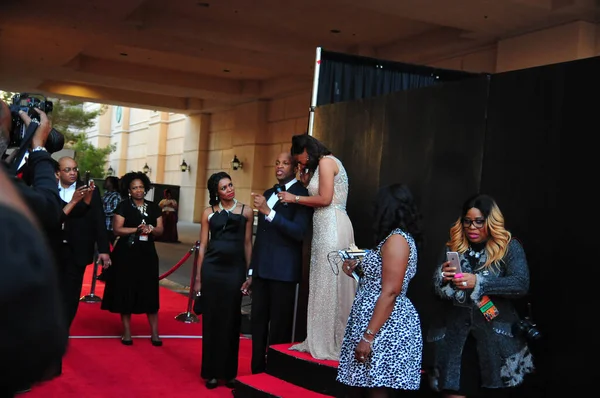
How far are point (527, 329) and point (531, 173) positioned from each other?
0.97m

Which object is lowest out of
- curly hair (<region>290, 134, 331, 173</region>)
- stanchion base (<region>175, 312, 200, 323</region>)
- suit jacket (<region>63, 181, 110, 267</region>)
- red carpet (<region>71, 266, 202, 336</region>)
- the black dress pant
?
red carpet (<region>71, 266, 202, 336</region>)

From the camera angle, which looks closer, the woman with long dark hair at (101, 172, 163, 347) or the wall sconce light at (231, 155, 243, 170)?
the woman with long dark hair at (101, 172, 163, 347)

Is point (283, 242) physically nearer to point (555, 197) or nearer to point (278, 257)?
point (278, 257)

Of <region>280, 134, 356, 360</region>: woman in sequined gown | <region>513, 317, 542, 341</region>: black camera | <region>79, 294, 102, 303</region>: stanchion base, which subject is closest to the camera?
<region>513, 317, 542, 341</region>: black camera

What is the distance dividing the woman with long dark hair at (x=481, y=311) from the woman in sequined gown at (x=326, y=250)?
1020 mm

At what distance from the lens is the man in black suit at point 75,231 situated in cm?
520

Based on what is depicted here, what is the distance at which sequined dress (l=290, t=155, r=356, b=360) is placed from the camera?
4.90m

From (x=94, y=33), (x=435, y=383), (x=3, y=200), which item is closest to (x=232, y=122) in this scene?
(x=94, y=33)

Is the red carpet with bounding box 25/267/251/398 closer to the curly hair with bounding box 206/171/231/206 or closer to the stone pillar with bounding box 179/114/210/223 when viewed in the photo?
the curly hair with bounding box 206/171/231/206

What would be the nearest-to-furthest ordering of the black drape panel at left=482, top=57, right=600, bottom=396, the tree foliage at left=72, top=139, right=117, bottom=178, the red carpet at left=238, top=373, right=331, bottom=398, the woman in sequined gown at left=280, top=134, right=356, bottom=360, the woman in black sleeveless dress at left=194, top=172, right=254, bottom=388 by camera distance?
1. the black drape panel at left=482, top=57, right=600, bottom=396
2. the red carpet at left=238, top=373, right=331, bottom=398
3. the woman in sequined gown at left=280, top=134, right=356, bottom=360
4. the woman in black sleeveless dress at left=194, top=172, right=254, bottom=388
5. the tree foliage at left=72, top=139, right=117, bottom=178

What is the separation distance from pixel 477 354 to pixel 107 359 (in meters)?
3.29

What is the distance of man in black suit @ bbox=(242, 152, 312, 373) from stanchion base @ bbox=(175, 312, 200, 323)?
2708 mm

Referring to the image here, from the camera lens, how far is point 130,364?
5711 millimetres

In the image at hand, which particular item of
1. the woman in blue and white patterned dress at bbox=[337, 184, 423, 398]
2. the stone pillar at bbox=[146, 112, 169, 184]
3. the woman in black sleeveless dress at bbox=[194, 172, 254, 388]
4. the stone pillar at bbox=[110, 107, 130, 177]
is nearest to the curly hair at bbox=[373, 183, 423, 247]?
the woman in blue and white patterned dress at bbox=[337, 184, 423, 398]
